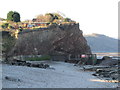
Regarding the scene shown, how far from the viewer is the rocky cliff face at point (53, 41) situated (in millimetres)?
64838

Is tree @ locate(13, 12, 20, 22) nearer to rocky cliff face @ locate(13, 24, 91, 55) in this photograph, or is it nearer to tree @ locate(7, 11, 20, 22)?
tree @ locate(7, 11, 20, 22)

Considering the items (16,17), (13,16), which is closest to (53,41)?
(16,17)

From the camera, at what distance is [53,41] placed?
70688 mm

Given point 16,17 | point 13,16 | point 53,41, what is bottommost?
point 53,41

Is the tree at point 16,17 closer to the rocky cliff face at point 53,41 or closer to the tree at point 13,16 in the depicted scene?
the tree at point 13,16

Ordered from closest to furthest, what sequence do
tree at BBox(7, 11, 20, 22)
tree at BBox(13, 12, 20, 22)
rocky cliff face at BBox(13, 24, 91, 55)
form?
1. rocky cliff face at BBox(13, 24, 91, 55)
2. tree at BBox(7, 11, 20, 22)
3. tree at BBox(13, 12, 20, 22)

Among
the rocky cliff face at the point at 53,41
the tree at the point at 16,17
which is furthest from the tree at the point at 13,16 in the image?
the rocky cliff face at the point at 53,41

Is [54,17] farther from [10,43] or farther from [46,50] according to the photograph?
[10,43]

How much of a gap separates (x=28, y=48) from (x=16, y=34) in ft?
15.9

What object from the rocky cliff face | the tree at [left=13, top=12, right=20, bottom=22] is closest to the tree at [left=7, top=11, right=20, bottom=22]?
the tree at [left=13, top=12, right=20, bottom=22]

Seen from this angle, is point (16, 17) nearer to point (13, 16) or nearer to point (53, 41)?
point (13, 16)

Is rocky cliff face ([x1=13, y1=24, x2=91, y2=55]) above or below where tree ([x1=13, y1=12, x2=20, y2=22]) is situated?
below

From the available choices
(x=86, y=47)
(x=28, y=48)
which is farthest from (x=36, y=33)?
(x=86, y=47)

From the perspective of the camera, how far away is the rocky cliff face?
2553 inches
